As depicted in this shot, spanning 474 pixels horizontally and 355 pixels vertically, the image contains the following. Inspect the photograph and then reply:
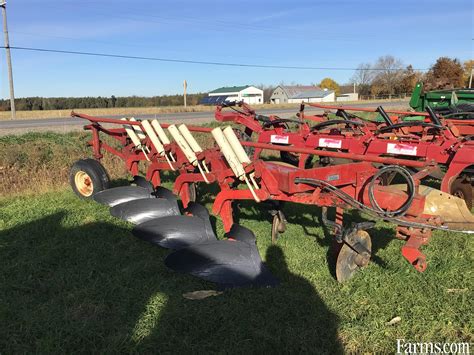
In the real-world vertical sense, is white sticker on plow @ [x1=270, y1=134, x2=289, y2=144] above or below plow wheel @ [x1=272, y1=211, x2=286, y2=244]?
above

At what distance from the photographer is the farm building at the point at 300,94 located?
273ft

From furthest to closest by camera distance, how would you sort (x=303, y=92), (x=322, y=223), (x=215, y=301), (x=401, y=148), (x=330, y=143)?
(x=303, y=92) → (x=330, y=143) → (x=322, y=223) → (x=401, y=148) → (x=215, y=301)

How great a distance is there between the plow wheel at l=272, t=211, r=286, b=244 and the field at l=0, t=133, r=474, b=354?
114 millimetres

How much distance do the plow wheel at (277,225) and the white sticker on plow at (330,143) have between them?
4.83 feet

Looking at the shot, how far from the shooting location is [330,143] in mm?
5879

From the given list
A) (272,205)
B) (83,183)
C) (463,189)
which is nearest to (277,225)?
(272,205)

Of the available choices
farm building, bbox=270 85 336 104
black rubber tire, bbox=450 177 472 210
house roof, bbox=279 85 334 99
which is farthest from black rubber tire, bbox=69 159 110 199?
house roof, bbox=279 85 334 99

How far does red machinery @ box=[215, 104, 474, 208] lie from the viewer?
4711 mm

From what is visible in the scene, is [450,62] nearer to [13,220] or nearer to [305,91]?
[305,91]

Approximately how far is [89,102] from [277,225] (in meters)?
62.2

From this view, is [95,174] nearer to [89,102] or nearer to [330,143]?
[330,143]

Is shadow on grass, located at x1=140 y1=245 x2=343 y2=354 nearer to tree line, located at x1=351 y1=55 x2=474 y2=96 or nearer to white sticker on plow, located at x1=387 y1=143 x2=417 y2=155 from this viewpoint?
white sticker on plow, located at x1=387 y1=143 x2=417 y2=155

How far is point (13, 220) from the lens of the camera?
5.64 m

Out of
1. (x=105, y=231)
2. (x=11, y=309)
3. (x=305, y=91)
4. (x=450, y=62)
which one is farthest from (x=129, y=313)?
(x=305, y=91)
